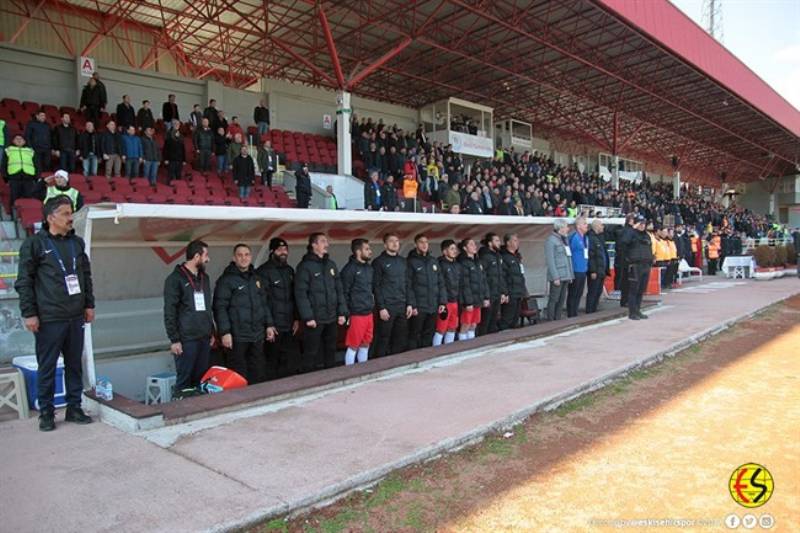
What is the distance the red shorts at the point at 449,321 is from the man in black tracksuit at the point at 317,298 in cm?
180

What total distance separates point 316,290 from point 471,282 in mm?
2571

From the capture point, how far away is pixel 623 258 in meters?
11.2

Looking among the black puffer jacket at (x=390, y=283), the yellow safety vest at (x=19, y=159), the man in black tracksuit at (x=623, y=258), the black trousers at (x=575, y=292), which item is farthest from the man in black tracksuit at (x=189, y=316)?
the man in black tracksuit at (x=623, y=258)

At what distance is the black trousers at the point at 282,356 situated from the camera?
20.6 feet

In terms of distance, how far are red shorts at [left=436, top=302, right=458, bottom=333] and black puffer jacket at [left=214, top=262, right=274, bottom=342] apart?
2.79 m

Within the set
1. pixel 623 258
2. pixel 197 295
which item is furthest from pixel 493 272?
pixel 197 295

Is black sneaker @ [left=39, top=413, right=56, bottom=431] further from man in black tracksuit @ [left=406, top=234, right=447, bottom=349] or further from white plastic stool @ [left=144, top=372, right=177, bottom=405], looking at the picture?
man in black tracksuit @ [left=406, top=234, right=447, bottom=349]

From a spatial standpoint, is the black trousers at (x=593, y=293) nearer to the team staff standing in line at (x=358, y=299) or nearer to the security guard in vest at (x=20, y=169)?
the team staff standing in line at (x=358, y=299)

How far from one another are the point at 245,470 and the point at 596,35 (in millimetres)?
20149

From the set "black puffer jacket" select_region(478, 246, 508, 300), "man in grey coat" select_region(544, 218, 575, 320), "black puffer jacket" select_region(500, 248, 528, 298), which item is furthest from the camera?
"man in grey coat" select_region(544, 218, 575, 320)

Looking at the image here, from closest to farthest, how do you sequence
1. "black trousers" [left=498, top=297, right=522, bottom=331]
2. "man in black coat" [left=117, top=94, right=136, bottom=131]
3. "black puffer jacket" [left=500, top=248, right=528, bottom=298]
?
"black puffer jacket" [left=500, top=248, right=528, bottom=298] → "black trousers" [left=498, top=297, right=522, bottom=331] → "man in black coat" [left=117, top=94, right=136, bottom=131]

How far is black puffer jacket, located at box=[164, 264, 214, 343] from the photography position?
15.9ft

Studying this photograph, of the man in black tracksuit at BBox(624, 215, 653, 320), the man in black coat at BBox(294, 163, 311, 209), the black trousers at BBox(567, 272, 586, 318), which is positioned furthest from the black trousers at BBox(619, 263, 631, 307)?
the man in black coat at BBox(294, 163, 311, 209)

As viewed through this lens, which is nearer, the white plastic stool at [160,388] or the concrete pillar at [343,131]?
the white plastic stool at [160,388]
